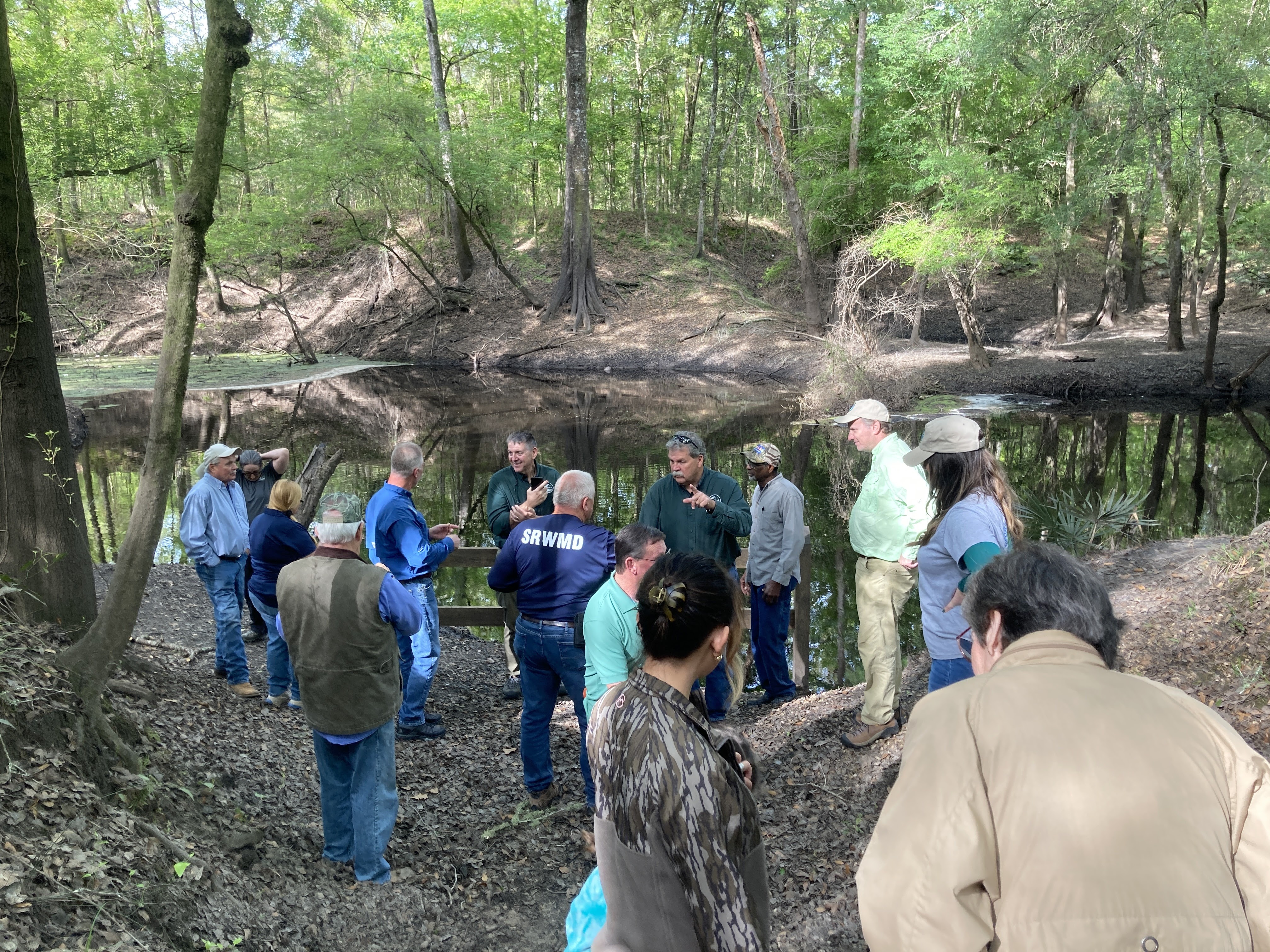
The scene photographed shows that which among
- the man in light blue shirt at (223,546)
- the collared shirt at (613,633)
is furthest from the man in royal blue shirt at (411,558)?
the collared shirt at (613,633)

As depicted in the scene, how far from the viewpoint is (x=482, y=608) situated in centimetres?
761

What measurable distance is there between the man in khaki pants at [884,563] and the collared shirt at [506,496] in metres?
2.30

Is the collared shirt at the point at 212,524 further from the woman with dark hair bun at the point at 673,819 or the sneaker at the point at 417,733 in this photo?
the woman with dark hair bun at the point at 673,819

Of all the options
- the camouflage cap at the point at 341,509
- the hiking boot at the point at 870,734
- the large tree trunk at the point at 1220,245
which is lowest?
the hiking boot at the point at 870,734

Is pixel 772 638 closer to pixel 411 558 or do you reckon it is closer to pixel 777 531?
pixel 777 531

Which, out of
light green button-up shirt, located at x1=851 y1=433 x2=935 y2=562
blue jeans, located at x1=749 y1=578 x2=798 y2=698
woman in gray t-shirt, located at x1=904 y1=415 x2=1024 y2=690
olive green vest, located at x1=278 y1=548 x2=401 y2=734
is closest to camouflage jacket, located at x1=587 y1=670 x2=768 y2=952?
woman in gray t-shirt, located at x1=904 y1=415 x2=1024 y2=690

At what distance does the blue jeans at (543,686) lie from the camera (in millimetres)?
4559

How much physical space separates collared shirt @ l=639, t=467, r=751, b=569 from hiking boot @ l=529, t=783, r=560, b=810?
6.05ft

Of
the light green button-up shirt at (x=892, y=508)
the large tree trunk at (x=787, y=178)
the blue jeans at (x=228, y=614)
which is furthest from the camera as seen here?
the large tree trunk at (x=787, y=178)

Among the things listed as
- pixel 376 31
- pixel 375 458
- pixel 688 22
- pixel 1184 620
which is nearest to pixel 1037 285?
pixel 688 22

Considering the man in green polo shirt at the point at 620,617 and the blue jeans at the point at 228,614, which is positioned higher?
the man in green polo shirt at the point at 620,617

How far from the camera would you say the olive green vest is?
3.74 m

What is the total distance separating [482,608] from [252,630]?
2.16 metres

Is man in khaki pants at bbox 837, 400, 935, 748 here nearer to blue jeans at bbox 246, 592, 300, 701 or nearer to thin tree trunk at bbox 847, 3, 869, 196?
blue jeans at bbox 246, 592, 300, 701
